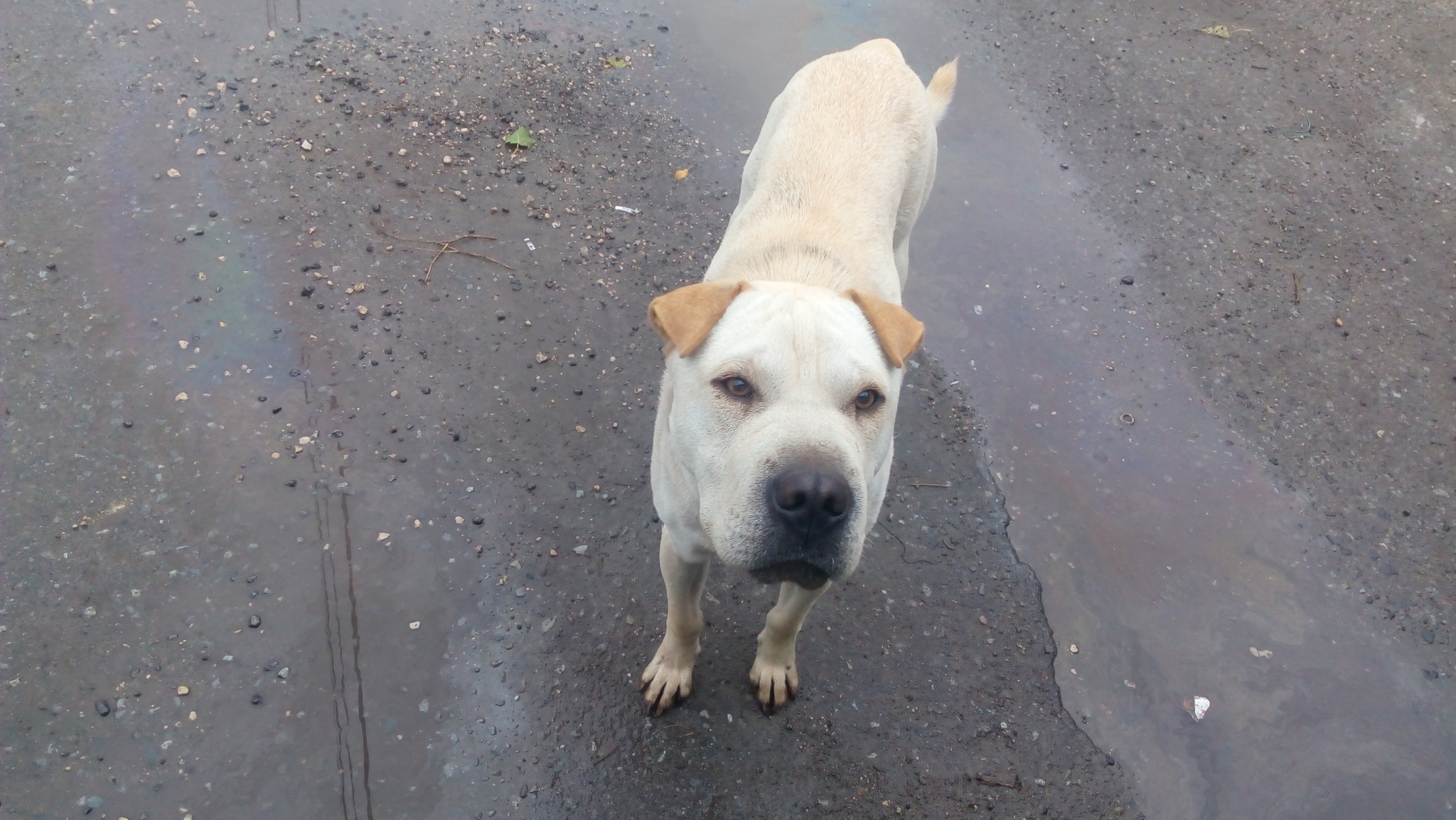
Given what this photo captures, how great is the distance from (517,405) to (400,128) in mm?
2267

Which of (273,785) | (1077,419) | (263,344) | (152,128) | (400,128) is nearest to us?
(273,785)

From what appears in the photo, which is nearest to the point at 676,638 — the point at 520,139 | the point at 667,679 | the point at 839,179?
the point at 667,679

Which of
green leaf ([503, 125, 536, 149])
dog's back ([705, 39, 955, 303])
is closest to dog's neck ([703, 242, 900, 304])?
→ dog's back ([705, 39, 955, 303])

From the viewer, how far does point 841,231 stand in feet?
11.2

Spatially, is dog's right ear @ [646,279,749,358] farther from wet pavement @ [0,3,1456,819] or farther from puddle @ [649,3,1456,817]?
puddle @ [649,3,1456,817]

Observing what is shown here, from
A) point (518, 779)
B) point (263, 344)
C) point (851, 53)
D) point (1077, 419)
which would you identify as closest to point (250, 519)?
point (263, 344)

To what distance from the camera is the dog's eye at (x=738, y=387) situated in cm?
236

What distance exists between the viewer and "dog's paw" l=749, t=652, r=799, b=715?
3256mm

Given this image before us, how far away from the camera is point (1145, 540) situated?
4.00m

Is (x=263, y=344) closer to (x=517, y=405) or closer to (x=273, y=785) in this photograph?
(x=517, y=405)

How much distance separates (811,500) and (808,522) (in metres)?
0.08

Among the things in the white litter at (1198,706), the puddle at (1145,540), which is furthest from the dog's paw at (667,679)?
the white litter at (1198,706)

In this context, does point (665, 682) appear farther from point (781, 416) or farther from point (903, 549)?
point (781, 416)

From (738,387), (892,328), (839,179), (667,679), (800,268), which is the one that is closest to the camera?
(738,387)
